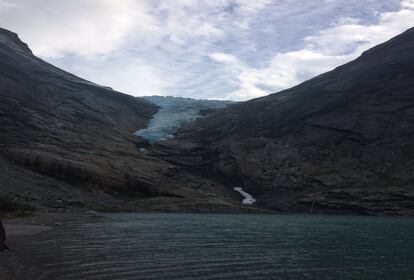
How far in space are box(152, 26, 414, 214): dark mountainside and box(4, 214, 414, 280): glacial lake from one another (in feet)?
224

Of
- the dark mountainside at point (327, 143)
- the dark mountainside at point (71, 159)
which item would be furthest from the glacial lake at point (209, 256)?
the dark mountainside at point (327, 143)

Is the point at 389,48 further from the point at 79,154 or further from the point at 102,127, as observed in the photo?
the point at 79,154

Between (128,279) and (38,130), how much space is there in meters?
113

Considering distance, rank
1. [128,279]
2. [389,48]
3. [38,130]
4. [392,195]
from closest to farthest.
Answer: [128,279]
[392,195]
[38,130]
[389,48]

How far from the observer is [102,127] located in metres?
162

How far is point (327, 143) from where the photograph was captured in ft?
466

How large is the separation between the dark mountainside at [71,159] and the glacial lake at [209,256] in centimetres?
3912

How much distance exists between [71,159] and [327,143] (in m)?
75.7

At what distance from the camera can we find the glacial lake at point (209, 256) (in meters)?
26.5

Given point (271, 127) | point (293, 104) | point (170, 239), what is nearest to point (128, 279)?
point (170, 239)

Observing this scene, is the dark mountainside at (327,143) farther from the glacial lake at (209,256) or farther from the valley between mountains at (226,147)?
the glacial lake at (209,256)

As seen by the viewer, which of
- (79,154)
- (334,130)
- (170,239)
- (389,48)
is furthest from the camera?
(389,48)

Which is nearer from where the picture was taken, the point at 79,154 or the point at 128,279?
the point at 128,279

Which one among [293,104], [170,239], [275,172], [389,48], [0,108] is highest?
[389,48]
